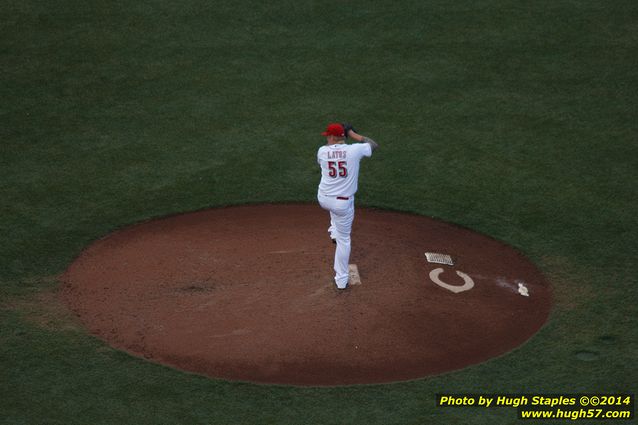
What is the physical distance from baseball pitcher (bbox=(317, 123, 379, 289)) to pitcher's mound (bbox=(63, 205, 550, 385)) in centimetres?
51

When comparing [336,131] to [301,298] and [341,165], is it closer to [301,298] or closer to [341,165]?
[341,165]

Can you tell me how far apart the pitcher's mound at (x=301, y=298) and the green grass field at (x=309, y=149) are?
0.99 feet

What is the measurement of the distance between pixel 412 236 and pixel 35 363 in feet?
16.9

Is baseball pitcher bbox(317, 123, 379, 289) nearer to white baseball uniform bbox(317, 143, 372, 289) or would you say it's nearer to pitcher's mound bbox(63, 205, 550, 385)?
white baseball uniform bbox(317, 143, 372, 289)

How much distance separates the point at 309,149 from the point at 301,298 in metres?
4.46

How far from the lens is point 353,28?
59.6 feet

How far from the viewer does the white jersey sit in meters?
10.5

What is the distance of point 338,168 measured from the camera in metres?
10.5

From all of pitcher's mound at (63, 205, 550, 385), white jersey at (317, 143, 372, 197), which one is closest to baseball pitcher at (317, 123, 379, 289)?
white jersey at (317, 143, 372, 197)

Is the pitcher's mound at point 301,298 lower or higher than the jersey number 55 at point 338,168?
lower

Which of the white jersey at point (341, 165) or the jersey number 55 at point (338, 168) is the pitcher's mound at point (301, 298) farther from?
the jersey number 55 at point (338, 168)

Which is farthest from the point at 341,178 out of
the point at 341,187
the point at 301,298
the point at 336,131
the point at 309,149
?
the point at 309,149

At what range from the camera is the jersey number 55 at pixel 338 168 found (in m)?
10.5

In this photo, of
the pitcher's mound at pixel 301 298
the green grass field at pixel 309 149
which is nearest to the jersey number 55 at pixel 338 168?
the pitcher's mound at pixel 301 298
